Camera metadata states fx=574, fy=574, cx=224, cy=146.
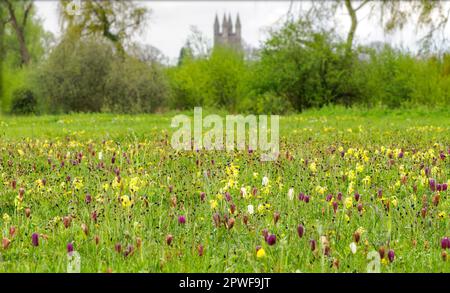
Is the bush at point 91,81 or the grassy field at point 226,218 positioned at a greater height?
the bush at point 91,81

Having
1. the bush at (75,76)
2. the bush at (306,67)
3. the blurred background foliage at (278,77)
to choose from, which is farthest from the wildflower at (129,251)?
the bush at (75,76)

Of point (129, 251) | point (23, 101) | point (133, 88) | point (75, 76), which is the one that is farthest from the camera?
point (23, 101)

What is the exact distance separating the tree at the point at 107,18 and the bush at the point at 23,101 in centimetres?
532

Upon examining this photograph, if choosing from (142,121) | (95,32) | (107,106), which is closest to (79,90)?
(107,106)

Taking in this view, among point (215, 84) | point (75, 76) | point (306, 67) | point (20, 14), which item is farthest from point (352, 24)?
→ point (20, 14)

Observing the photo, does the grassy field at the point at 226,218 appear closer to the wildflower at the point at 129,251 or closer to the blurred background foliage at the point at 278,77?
the wildflower at the point at 129,251

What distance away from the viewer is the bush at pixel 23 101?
100.0 feet

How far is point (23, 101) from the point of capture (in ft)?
101

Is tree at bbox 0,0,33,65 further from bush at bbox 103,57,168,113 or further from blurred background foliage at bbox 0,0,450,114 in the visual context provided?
bush at bbox 103,57,168,113

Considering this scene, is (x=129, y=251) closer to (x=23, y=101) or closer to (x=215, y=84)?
(x=23, y=101)

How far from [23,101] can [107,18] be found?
7573 mm

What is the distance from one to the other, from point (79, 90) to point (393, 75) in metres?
15.6

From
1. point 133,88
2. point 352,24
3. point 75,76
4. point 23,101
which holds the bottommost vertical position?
point 23,101

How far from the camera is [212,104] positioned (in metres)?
33.7
